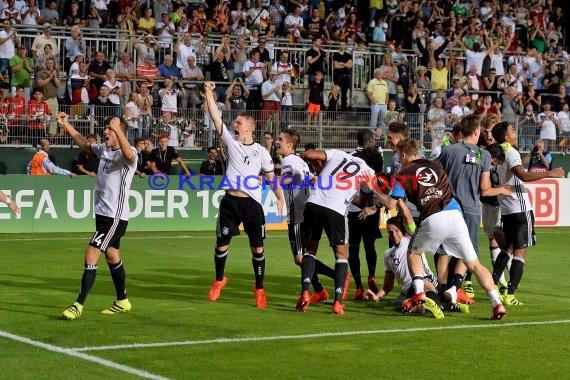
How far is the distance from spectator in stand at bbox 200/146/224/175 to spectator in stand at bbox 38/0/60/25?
17.6 feet

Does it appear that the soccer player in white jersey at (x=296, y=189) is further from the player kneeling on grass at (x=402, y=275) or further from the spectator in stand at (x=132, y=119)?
the spectator in stand at (x=132, y=119)

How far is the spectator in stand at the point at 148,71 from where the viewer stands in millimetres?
25453

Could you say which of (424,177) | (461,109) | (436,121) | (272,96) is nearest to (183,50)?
(272,96)

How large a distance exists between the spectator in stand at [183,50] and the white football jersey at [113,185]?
49.5 ft

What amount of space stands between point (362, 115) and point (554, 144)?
5659 mm

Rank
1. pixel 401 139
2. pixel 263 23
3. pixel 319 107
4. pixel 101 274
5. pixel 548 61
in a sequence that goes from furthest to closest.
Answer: pixel 548 61 → pixel 263 23 → pixel 319 107 → pixel 101 274 → pixel 401 139

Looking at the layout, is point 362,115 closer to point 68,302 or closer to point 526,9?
point 526,9

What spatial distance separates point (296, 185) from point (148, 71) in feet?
44.6

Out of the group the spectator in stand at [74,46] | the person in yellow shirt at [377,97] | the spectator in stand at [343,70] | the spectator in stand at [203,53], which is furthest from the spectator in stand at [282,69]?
the spectator in stand at [74,46]

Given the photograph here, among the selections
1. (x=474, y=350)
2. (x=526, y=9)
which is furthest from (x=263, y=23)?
(x=474, y=350)

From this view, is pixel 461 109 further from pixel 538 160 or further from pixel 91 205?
pixel 91 205

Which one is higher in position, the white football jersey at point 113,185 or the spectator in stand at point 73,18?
the spectator in stand at point 73,18

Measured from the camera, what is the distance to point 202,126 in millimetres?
25422

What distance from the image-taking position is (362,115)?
27781 mm
